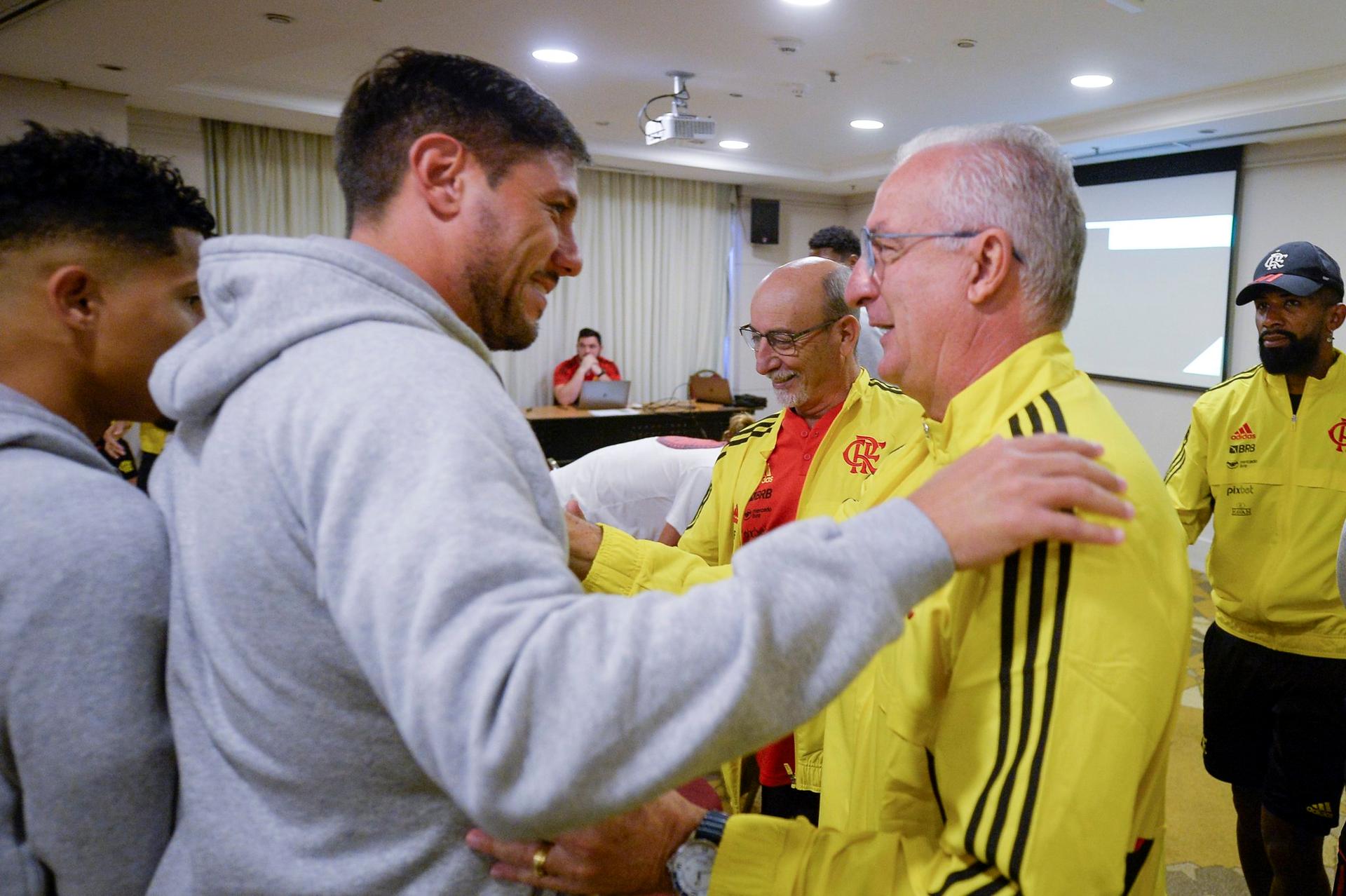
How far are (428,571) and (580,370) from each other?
794 cm

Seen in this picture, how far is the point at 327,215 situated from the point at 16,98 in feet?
8.35

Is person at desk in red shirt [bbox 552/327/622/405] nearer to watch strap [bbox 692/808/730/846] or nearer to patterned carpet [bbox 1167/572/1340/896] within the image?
patterned carpet [bbox 1167/572/1340/896]

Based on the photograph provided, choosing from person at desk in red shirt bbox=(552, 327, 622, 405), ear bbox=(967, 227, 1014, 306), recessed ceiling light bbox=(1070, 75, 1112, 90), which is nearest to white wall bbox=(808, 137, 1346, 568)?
recessed ceiling light bbox=(1070, 75, 1112, 90)

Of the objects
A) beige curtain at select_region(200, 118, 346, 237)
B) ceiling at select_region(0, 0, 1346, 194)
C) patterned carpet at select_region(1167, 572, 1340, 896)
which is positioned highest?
ceiling at select_region(0, 0, 1346, 194)

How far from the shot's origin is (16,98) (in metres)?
5.09

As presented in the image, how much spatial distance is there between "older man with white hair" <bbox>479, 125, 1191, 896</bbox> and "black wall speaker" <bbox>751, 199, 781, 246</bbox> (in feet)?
28.1

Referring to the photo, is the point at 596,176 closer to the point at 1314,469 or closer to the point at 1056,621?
the point at 1314,469

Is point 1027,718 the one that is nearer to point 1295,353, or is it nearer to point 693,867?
point 693,867

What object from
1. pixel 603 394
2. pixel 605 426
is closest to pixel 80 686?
pixel 605 426

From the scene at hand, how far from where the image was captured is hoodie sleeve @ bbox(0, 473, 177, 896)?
812 millimetres

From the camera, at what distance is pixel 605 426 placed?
7672 mm

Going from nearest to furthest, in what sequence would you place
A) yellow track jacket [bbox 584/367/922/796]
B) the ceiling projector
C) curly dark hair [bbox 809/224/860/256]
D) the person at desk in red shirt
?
1. yellow track jacket [bbox 584/367/922/796]
2. curly dark hair [bbox 809/224/860/256]
3. the ceiling projector
4. the person at desk in red shirt

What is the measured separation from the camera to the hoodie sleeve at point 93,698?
812 mm

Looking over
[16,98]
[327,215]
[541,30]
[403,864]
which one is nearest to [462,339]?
[403,864]
